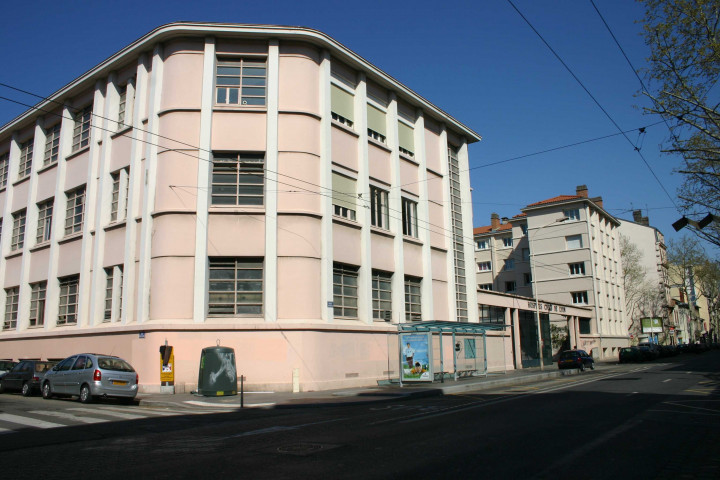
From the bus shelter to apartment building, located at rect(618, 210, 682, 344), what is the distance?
4977cm

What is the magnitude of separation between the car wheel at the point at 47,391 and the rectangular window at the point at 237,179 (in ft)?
28.7

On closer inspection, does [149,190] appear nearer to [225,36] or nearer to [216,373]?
[225,36]

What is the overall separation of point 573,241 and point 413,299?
3519 centimetres

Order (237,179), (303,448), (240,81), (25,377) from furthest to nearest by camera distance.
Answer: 1. (240,81)
2. (237,179)
3. (25,377)
4. (303,448)

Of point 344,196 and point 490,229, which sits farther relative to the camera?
point 490,229

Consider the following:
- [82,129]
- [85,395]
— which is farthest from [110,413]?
[82,129]

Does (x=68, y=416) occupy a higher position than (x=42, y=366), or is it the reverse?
(x=42, y=366)

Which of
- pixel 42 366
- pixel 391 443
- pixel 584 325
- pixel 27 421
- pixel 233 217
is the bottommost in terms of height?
pixel 27 421

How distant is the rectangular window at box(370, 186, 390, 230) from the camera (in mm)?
26531

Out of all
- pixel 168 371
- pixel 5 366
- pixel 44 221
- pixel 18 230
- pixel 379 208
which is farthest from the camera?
pixel 18 230

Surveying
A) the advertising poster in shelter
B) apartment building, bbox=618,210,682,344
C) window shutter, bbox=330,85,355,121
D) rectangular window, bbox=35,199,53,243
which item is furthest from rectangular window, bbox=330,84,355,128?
apartment building, bbox=618,210,682,344

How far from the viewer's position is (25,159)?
3244cm

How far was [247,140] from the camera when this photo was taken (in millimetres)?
22391

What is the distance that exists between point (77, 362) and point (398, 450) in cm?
1391
